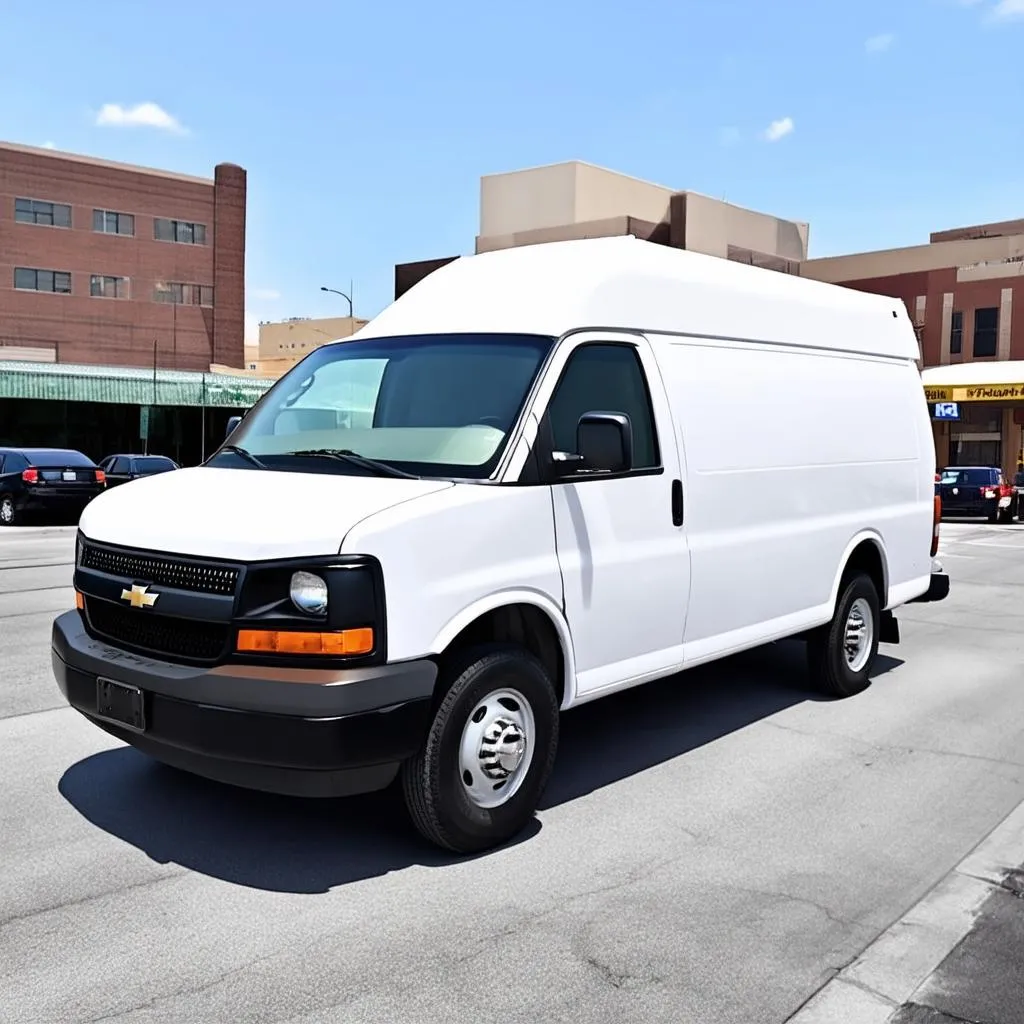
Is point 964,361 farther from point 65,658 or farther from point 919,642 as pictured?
point 65,658

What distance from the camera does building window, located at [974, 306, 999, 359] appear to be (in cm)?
3841

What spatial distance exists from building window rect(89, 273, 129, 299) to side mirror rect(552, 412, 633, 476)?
67908 millimetres

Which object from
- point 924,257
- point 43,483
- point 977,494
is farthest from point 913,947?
point 924,257

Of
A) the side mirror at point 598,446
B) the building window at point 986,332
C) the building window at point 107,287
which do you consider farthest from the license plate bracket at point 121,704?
the building window at point 107,287

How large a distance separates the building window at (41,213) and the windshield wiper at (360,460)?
67.2 metres

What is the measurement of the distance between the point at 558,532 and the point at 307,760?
1.47 metres

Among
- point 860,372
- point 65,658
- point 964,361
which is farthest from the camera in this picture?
point 964,361

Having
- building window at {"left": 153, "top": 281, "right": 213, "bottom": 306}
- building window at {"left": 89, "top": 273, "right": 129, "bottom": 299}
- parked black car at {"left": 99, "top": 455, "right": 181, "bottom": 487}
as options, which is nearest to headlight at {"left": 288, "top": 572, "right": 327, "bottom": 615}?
parked black car at {"left": 99, "top": 455, "right": 181, "bottom": 487}

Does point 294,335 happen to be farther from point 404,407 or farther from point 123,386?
point 404,407

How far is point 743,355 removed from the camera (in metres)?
6.18

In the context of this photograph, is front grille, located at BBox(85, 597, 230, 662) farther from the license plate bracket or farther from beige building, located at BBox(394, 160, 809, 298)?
beige building, located at BBox(394, 160, 809, 298)

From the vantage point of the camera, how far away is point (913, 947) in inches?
149

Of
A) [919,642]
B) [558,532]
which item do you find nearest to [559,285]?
[558,532]

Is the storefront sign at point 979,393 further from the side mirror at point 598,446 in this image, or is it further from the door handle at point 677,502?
the side mirror at point 598,446
